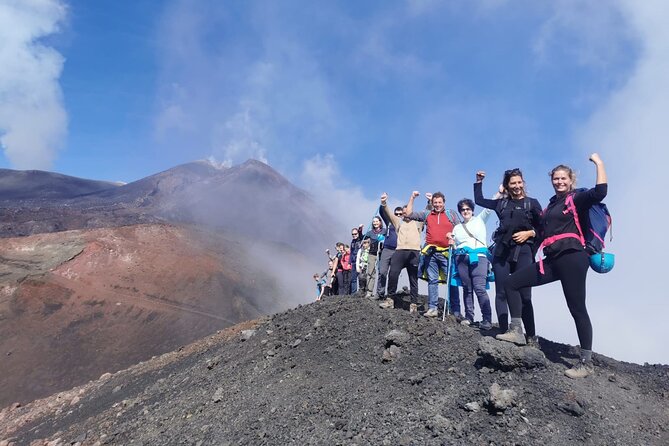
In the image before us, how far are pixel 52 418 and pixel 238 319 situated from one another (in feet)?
24.6

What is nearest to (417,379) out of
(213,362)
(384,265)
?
(384,265)

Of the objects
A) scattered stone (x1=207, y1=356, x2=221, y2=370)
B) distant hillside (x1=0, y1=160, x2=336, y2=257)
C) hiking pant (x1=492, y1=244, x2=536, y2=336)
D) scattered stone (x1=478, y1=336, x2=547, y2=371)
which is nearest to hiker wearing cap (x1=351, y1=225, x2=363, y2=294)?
scattered stone (x1=207, y1=356, x2=221, y2=370)

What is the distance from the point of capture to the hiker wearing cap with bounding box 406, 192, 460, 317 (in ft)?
19.9

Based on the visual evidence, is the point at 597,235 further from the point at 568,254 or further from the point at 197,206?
the point at 197,206

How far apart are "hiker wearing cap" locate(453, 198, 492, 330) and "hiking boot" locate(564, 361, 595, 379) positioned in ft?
4.64

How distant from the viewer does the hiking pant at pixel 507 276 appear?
15.2 ft

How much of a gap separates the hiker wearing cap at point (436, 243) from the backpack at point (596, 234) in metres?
2.04

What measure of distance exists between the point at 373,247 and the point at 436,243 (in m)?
2.28

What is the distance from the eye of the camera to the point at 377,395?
4.05 m

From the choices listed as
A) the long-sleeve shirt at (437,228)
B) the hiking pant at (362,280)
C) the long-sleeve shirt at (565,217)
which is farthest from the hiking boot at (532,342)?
the hiking pant at (362,280)

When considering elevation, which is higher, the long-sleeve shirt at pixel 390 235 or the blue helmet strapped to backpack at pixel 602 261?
the long-sleeve shirt at pixel 390 235

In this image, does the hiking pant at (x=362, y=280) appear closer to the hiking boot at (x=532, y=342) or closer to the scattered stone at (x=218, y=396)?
the scattered stone at (x=218, y=396)

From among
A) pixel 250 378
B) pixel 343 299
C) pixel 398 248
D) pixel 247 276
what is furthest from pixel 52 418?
pixel 247 276

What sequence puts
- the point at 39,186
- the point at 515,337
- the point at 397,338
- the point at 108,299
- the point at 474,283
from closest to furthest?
the point at 515,337 < the point at 397,338 < the point at 474,283 < the point at 108,299 < the point at 39,186
